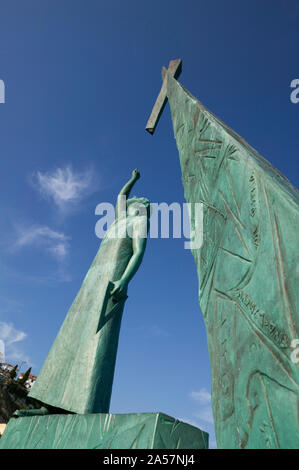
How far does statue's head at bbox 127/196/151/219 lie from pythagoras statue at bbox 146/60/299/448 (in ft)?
5.58

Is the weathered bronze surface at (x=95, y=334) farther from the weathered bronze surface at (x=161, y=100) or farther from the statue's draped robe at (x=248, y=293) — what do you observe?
the weathered bronze surface at (x=161, y=100)

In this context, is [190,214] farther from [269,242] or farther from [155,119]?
[155,119]

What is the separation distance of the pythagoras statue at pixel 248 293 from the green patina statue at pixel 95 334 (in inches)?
49.2

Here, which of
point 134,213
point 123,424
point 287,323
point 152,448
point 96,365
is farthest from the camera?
point 134,213

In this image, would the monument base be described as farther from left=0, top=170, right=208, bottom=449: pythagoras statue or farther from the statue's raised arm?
the statue's raised arm

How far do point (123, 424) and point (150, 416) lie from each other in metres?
0.27

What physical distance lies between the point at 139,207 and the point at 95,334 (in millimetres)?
2036

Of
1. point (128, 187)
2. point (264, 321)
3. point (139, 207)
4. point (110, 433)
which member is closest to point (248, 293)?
point (264, 321)

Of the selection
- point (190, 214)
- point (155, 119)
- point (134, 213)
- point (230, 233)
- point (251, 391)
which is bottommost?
point (251, 391)

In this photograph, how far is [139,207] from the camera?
183 inches

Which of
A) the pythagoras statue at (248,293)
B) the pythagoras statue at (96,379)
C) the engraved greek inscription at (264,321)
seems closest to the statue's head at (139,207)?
the pythagoras statue at (96,379)

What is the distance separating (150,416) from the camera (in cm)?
207


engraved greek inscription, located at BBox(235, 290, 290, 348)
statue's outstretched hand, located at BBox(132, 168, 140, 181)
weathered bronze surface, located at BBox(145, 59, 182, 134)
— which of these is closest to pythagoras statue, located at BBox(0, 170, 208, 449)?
statue's outstretched hand, located at BBox(132, 168, 140, 181)
